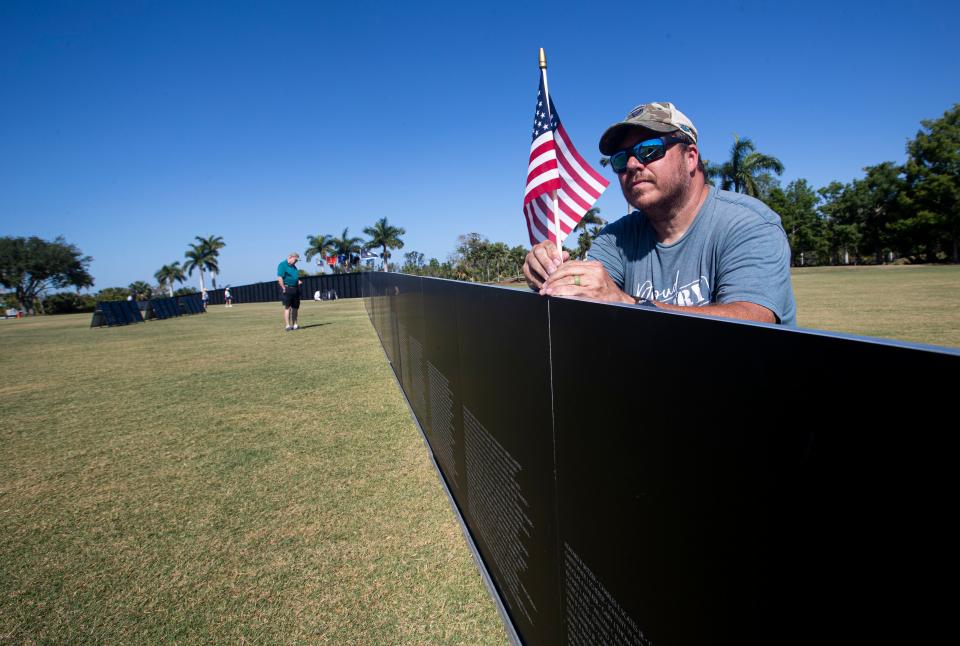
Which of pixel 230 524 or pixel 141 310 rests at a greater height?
pixel 141 310

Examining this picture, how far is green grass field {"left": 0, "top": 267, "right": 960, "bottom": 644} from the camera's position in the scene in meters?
2.52

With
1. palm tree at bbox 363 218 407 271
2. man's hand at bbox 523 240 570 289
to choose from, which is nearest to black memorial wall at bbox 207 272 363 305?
palm tree at bbox 363 218 407 271

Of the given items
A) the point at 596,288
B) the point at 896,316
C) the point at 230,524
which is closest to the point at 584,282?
the point at 596,288

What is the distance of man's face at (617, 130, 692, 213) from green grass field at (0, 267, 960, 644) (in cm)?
204

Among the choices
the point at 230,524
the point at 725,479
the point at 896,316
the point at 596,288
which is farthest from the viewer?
the point at 896,316

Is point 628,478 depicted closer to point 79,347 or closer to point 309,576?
point 309,576

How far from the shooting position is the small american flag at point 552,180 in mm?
3018

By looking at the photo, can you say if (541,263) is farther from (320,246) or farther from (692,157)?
(320,246)

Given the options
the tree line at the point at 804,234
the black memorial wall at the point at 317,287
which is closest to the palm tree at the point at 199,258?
the tree line at the point at 804,234

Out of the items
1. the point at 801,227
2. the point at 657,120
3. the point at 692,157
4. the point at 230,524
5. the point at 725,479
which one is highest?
the point at 801,227

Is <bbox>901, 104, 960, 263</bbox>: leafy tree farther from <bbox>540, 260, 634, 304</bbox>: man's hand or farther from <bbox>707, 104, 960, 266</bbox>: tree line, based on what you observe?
<bbox>540, 260, 634, 304</bbox>: man's hand

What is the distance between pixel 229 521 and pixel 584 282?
305cm

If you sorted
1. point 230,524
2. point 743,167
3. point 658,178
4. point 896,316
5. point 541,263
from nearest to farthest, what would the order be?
point 658,178, point 541,263, point 230,524, point 896,316, point 743,167

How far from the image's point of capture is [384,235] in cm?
6781
